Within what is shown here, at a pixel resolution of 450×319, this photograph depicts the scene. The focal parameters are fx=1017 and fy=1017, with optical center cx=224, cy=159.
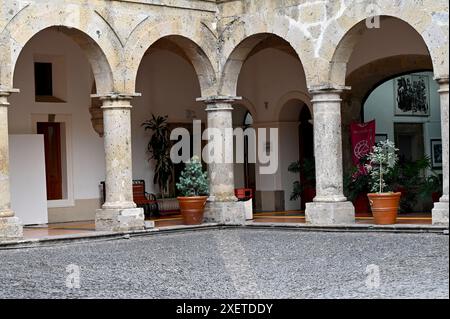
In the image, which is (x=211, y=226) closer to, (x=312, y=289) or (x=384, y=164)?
(x=384, y=164)

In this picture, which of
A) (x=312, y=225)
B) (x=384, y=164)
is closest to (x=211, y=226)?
(x=312, y=225)

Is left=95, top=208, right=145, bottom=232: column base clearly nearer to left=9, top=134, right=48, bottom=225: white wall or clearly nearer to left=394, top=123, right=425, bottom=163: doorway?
left=9, top=134, right=48, bottom=225: white wall

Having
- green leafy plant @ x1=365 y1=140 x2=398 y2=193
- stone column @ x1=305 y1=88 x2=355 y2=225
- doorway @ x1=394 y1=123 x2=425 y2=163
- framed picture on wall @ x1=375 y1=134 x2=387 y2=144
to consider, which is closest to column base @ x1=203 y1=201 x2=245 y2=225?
stone column @ x1=305 y1=88 x2=355 y2=225

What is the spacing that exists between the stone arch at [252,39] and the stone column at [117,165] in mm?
1984

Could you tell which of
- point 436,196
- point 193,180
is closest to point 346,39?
point 193,180

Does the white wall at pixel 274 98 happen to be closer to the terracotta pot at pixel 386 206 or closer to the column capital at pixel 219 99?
the column capital at pixel 219 99

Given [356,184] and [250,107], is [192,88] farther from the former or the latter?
[356,184]

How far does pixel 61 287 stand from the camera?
396 inches

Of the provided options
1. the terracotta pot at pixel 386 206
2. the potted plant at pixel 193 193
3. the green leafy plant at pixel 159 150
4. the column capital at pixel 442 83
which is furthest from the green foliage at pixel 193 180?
the column capital at pixel 442 83

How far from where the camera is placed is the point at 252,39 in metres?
16.7

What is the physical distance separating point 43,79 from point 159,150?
265 centimetres

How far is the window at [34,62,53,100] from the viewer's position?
1833 centimetres

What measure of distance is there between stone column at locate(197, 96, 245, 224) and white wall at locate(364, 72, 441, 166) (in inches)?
194

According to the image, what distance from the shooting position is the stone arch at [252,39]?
52.1 feet
